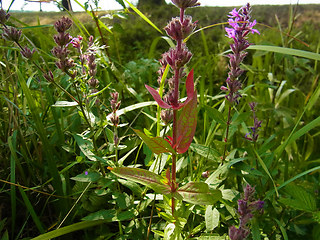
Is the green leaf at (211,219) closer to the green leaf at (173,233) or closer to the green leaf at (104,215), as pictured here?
the green leaf at (173,233)

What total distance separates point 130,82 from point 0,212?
1.37m

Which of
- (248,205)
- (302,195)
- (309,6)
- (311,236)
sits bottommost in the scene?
(311,236)

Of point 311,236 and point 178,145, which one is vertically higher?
point 178,145

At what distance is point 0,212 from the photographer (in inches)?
50.6

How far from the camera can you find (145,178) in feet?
2.55

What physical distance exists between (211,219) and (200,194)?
11.7 inches

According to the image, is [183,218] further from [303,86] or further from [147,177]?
[303,86]

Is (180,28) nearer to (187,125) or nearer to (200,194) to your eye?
(187,125)

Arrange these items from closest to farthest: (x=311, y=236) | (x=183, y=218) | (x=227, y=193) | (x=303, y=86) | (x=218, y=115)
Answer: (x=183, y=218)
(x=227, y=193)
(x=218, y=115)
(x=311, y=236)
(x=303, y=86)

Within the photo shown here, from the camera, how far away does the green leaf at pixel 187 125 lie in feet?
2.40

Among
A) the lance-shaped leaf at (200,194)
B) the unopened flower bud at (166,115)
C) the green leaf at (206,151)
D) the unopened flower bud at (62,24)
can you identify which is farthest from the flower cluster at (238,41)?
the unopened flower bud at (62,24)

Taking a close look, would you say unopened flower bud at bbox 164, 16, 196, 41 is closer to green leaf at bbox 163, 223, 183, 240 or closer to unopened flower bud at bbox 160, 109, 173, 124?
unopened flower bud at bbox 160, 109, 173, 124

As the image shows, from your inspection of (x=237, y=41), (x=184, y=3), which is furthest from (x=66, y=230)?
(x=237, y=41)

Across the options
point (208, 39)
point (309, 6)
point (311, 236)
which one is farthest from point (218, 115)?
point (309, 6)
